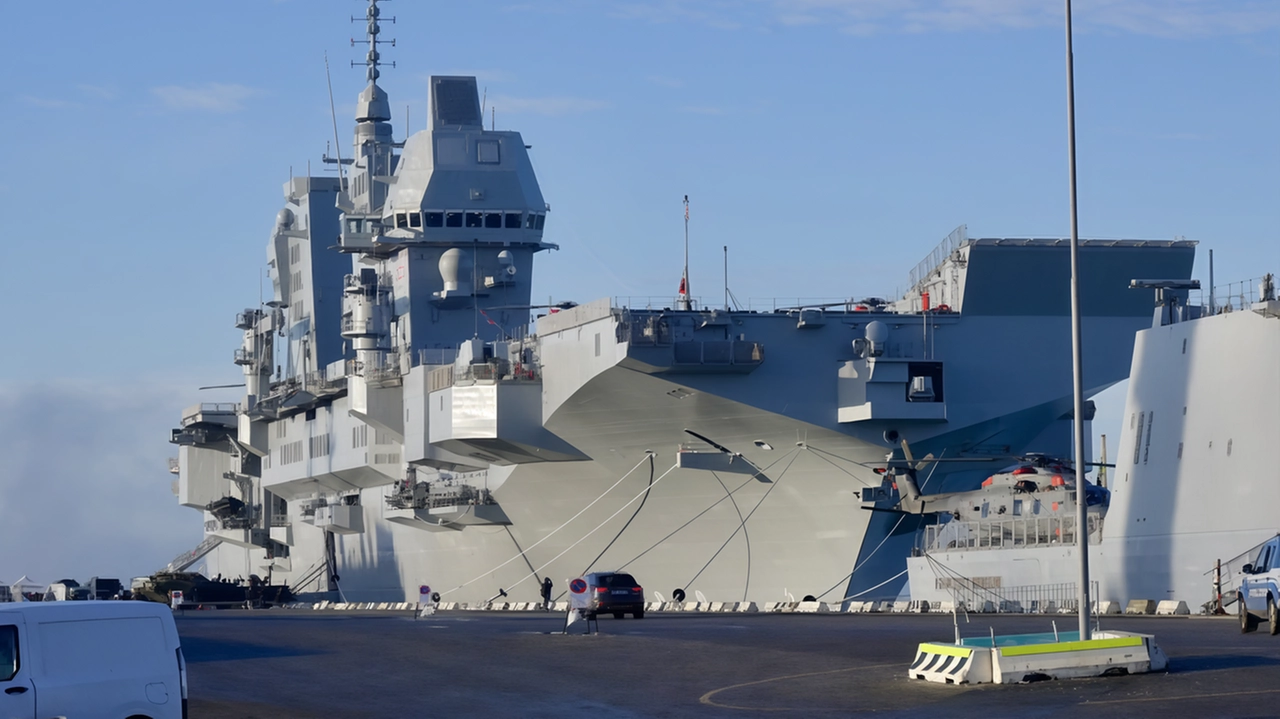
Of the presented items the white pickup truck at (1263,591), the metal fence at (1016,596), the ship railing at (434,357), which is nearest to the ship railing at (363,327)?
the ship railing at (434,357)

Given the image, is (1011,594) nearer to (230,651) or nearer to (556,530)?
(556,530)

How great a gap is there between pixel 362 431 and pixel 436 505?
8555mm

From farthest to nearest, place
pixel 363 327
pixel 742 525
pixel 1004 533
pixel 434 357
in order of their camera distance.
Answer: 1. pixel 363 327
2. pixel 434 357
3. pixel 742 525
4. pixel 1004 533

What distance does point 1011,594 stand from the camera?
119 feet

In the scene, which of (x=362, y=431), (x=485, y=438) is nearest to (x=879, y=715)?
(x=485, y=438)

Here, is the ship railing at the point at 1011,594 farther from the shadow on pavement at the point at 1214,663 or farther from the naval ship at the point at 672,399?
the shadow on pavement at the point at 1214,663

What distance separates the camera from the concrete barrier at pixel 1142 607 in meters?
29.8

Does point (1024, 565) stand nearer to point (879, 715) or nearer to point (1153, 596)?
point (1153, 596)

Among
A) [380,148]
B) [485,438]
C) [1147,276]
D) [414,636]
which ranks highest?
[380,148]

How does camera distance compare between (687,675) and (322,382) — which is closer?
(687,675)

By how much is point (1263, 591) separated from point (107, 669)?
558 inches

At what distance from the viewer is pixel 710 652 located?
21594 mm

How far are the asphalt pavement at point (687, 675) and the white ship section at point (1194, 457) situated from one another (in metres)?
2.77

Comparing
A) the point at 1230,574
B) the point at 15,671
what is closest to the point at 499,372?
the point at 1230,574
